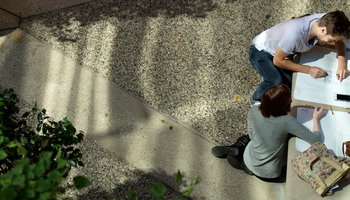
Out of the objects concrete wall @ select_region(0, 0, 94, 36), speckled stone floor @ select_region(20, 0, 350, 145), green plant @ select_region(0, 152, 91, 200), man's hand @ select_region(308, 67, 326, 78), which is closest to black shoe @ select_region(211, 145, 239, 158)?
speckled stone floor @ select_region(20, 0, 350, 145)

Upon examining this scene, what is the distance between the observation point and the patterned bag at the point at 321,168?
71.5 inches

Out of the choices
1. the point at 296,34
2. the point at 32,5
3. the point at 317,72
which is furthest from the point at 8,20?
the point at 317,72

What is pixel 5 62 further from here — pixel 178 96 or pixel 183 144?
pixel 183 144

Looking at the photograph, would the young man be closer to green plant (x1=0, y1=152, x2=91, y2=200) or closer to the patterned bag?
the patterned bag

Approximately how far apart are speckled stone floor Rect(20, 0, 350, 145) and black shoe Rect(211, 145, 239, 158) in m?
0.19

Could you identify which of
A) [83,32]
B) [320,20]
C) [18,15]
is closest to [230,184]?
[320,20]

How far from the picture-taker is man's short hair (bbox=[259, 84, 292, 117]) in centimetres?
202

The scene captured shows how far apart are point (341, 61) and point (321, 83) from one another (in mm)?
296

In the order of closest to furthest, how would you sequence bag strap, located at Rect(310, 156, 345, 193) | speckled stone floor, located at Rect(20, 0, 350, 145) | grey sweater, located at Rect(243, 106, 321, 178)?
bag strap, located at Rect(310, 156, 345, 193) → grey sweater, located at Rect(243, 106, 321, 178) → speckled stone floor, located at Rect(20, 0, 350, 145)

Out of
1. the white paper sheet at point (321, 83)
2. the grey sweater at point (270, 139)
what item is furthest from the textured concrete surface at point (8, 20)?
the white paper sheet at point (321, 83)

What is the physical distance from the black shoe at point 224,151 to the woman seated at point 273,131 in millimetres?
243

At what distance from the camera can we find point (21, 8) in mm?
3928

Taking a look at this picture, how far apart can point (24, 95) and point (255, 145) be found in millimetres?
2948

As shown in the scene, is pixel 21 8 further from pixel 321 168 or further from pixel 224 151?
pixel 321 168
